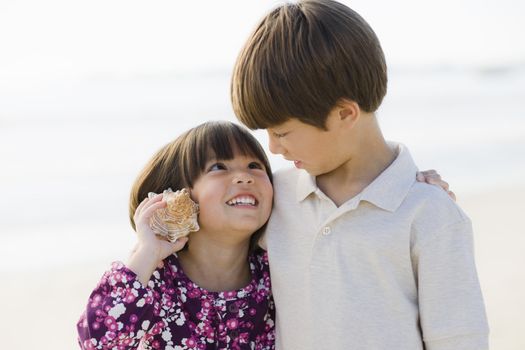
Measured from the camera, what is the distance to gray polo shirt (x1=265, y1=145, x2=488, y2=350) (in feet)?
7.75

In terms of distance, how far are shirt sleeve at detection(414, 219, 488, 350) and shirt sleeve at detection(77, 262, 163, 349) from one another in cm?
93

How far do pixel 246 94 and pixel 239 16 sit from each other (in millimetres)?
23115

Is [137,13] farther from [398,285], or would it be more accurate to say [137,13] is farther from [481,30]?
[398,285]

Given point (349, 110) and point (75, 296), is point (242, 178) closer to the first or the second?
point (349, 110)

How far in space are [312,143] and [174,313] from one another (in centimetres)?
79

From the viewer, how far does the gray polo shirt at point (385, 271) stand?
2.36 meters

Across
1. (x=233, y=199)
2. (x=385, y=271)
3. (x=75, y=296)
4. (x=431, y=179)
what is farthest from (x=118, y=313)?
(x=75, y=296)

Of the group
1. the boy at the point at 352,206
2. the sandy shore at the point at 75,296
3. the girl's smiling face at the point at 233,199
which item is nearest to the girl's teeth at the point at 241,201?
the girl's smiling face at the point at 233,199

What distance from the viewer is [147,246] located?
8.90 feet

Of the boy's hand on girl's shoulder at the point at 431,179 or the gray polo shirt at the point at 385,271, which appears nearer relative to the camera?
the gray polo shirt at the point at 385,271

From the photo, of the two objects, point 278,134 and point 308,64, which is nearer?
point 308,64

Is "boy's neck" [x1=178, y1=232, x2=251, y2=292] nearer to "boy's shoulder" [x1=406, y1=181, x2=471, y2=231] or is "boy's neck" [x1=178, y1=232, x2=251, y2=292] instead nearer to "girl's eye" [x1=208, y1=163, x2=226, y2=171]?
"girl's eye" [x1=208, y1=163, x2=226, y2=171]

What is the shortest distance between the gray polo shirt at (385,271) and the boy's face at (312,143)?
0.11 metres

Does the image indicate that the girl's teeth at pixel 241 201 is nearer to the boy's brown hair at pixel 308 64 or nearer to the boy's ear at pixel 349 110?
the boy's brown hair at pixel 308 64
